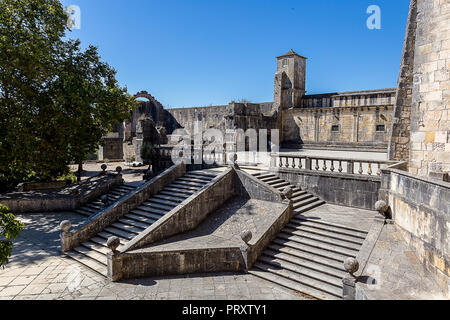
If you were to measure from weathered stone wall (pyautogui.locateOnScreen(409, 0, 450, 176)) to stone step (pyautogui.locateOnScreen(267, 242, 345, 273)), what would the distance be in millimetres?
4429

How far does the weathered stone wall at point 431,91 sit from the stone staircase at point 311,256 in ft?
11.3

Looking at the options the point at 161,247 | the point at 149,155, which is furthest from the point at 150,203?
the point at 149,155

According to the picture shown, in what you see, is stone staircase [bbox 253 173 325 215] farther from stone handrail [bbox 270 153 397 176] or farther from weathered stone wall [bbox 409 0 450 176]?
weathered stone wall [bbox 409 0 450 176]

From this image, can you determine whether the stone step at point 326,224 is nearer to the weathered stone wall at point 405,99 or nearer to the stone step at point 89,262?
the weathered stone wall at point 405,99

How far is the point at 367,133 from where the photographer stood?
22906 millimetres

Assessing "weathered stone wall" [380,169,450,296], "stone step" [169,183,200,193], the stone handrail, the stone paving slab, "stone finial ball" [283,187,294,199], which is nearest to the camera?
the stone paving slab

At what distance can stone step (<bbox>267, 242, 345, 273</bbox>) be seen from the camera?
8.03 metres

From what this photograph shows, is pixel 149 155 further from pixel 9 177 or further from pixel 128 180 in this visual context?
pixel 9 177

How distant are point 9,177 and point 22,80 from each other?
22.9 ft

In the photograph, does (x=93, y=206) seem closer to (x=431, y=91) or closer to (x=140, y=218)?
(x=140, y=218)

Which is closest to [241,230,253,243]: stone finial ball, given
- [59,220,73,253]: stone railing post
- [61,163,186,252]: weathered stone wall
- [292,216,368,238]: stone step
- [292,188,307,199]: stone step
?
[292,216,368,238]: stone step

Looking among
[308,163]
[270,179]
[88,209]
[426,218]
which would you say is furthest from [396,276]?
[88,209]

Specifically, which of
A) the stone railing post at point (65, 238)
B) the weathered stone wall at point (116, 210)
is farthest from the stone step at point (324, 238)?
the stone railing post at point (65, 238)

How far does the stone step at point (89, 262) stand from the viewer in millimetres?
8711
